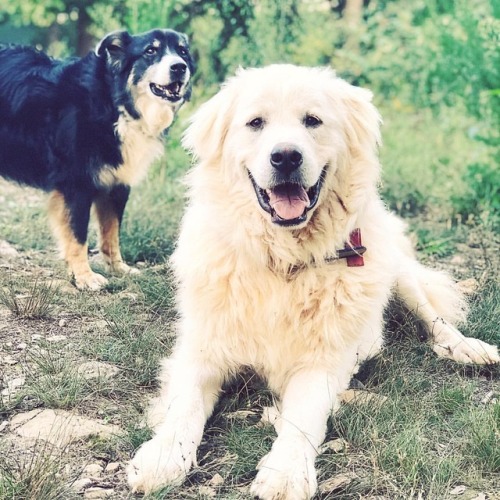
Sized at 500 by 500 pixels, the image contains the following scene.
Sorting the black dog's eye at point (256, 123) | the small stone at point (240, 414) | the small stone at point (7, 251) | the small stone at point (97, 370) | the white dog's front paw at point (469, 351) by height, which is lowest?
the small stone at point (7, 251)

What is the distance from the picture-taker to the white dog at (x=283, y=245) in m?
2.60

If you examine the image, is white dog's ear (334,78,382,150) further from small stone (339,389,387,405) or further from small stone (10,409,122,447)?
small stone (10,409,122,447)

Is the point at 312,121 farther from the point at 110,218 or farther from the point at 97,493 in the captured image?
the point at 110,218

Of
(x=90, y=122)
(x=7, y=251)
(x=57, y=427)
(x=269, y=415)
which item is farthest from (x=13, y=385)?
(x=90, y=122)

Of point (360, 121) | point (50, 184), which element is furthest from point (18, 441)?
point (50, 184)

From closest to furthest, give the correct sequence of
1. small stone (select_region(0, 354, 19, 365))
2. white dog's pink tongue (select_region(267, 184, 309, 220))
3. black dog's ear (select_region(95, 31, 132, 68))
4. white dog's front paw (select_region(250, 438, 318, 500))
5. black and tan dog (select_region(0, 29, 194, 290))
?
1. white dog's front paw (select_region(250, 438, 318, 500))
2. white dog's pink tongue (select_region(267, 184, 309, 220))
3. small stone (select_region(0, 354, 19, 365))
4. black and tan dog (select_region(0, 29, 194, 290))
5. black dog's ear (select_region(95, 31, 132, 68))

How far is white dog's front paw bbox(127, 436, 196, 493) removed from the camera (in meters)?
2.10

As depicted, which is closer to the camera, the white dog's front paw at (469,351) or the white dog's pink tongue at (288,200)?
the white dog's pink tongue at (288,200)

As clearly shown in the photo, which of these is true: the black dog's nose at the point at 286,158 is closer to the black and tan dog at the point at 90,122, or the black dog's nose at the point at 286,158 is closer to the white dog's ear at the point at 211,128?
the white dog's ear at the point at 211,128

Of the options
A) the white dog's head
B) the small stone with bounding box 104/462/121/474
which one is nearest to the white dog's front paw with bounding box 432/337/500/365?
the white dog's head

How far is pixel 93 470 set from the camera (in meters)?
2.23

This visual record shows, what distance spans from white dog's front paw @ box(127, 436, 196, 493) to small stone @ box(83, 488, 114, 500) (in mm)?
68

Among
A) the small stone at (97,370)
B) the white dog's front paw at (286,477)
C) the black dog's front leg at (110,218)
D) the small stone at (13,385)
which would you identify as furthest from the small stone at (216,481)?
the black dog's front leg at (110,218)

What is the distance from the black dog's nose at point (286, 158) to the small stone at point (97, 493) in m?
1.23
